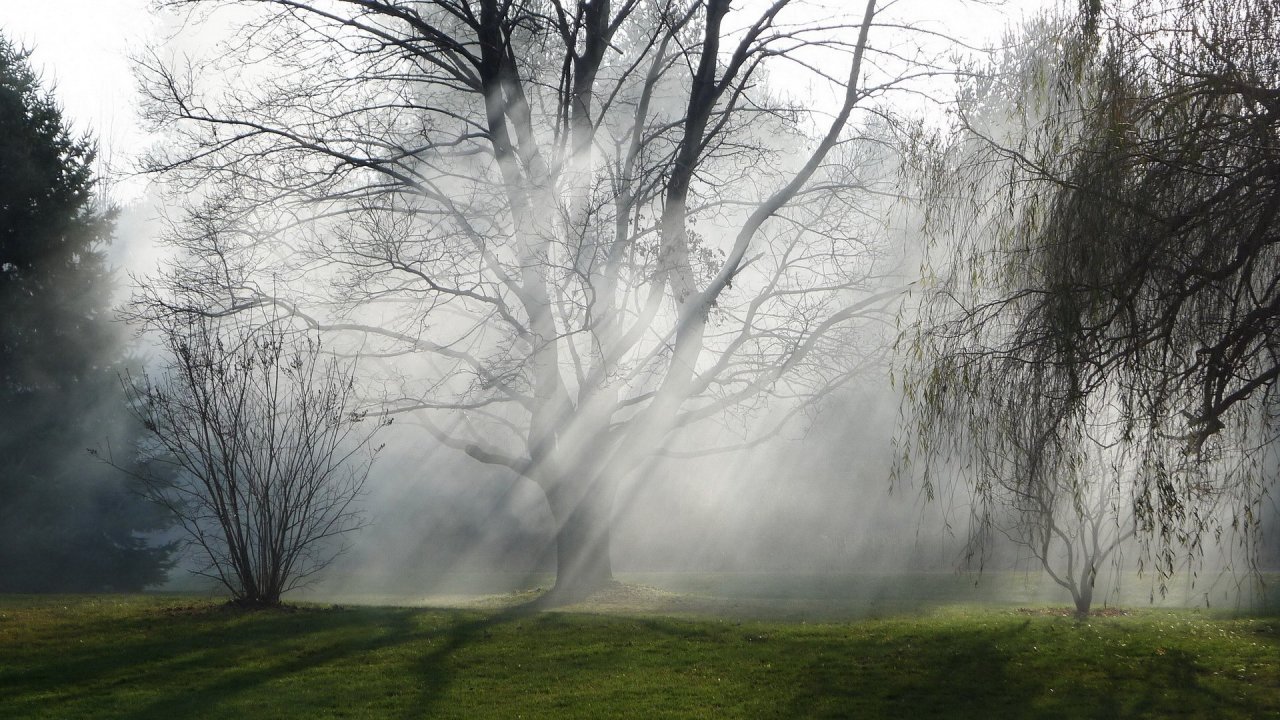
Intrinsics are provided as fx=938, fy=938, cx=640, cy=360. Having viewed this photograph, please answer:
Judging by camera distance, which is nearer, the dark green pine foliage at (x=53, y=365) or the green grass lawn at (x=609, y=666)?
the green grass lawn at (x=609, y=666)

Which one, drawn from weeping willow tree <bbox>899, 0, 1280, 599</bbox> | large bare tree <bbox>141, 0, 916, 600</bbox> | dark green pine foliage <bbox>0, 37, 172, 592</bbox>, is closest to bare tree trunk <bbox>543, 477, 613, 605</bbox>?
large bare tree <bbox>141, 0, 916, 600</bbox>

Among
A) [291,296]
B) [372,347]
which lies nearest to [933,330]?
[291,296]

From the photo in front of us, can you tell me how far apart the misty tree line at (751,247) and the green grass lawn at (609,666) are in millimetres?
1088

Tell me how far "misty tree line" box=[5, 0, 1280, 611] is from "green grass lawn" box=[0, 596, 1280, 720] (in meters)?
1.09

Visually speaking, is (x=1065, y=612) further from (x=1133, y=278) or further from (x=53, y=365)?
(x=53, y=365)

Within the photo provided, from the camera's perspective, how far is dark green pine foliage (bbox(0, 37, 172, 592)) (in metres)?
17.6

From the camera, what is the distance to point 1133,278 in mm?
5527

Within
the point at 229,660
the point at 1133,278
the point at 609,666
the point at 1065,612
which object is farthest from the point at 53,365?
the point at 1133,278

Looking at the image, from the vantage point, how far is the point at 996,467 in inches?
255

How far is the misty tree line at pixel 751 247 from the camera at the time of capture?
5.63 meters

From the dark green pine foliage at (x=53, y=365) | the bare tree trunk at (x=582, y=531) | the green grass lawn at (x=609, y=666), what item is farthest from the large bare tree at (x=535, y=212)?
the dark green pine foliage at (x=53, y=365)

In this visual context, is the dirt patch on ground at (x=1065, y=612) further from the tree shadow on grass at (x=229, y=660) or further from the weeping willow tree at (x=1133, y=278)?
the tree shadow on grass at (x=229, y=660)

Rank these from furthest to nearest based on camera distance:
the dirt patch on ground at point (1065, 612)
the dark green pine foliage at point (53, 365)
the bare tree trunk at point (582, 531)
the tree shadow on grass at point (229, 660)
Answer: the dark green pine foliage at point (53, 365) → the bare tree trunk at point (582, 531) → the dirt patch on ground at point (1065, 612) → the tree shadow on grass at point (229, 660)

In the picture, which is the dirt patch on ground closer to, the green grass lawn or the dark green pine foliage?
the green grass lawn
